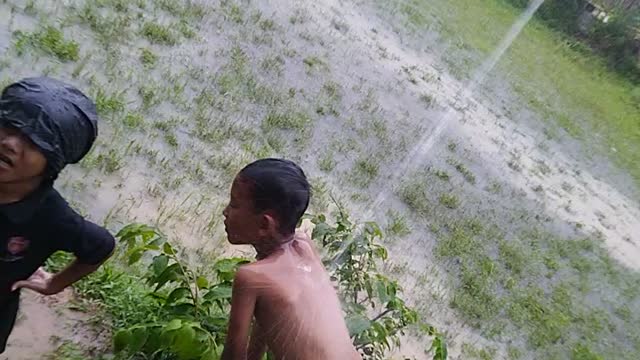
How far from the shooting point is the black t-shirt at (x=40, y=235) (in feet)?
5.78

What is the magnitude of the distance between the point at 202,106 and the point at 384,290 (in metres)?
3.08

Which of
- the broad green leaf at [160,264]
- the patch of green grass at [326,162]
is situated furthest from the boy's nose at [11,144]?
the patch of green grass at [326,162]

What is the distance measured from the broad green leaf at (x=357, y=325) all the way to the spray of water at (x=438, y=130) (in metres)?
2.79

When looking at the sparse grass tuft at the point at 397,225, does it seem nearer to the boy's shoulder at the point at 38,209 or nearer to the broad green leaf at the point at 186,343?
the broad green leaf at the point at 186,343

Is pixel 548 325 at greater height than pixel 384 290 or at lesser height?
lesser

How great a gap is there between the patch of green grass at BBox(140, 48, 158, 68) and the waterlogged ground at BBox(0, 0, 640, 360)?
0.01m

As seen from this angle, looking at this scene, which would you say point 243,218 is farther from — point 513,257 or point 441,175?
point 441,175

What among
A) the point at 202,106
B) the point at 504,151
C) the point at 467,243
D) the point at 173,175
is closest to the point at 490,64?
the point at 504,151

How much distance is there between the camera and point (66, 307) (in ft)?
9.41

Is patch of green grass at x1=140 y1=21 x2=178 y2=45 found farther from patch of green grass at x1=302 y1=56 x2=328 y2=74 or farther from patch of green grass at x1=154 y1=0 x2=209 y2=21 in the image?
patch of green grass at x1=302 y1=56 x2=328 y2=74

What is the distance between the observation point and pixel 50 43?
4832 mm

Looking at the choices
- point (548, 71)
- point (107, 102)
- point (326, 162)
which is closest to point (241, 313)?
point (107, 102)

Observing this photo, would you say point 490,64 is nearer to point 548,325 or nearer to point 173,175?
point 548,325

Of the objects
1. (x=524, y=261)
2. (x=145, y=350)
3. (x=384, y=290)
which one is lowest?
(x=524, y=261)
